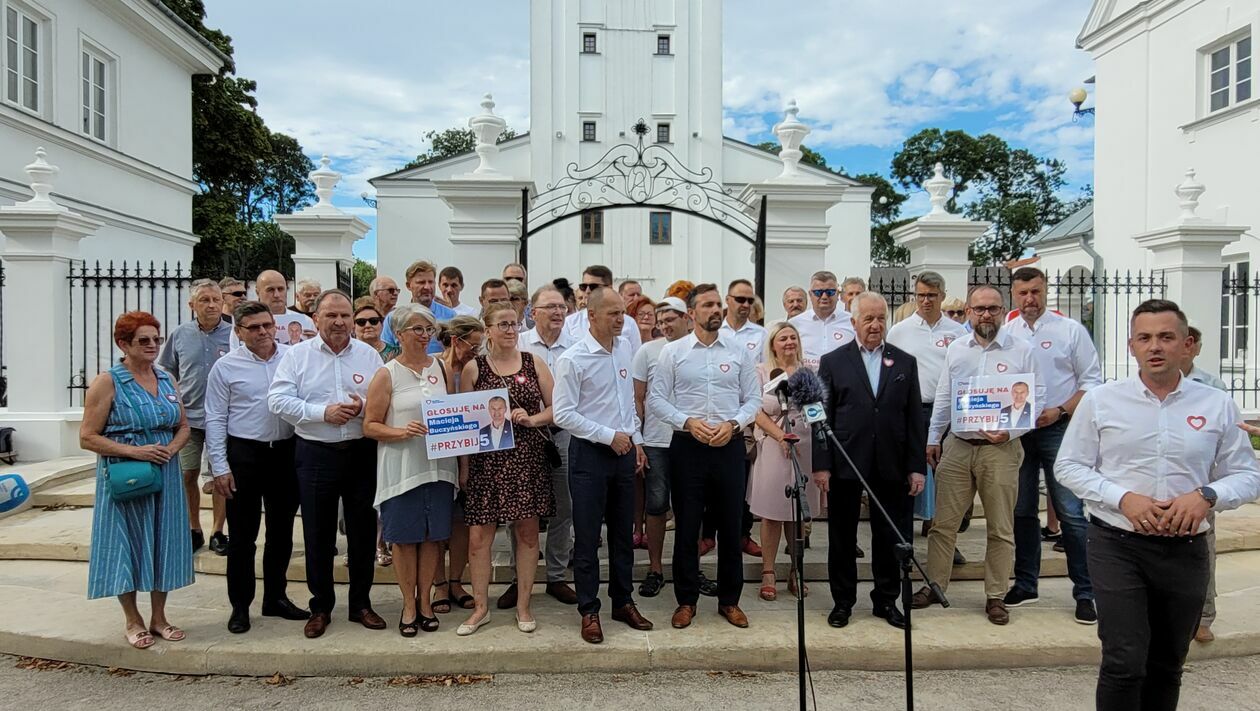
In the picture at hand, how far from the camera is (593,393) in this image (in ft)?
15.6

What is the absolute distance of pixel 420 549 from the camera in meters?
4.79

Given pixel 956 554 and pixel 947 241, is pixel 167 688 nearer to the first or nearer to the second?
pixel 956 554

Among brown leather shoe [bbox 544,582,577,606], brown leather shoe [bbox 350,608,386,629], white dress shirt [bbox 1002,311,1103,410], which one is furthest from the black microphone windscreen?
brown leather shoe [bbox 350,608,386,629]

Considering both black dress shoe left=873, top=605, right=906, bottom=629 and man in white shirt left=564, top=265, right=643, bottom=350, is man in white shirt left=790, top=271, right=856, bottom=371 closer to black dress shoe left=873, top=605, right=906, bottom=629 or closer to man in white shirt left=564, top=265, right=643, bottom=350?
man in white shirt left=564, top=265, right=643, bottom=350

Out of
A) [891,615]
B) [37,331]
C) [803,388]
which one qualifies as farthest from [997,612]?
[37,331]

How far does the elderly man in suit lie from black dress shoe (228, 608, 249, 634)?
3656mm

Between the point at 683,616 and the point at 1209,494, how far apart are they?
2.86 metres

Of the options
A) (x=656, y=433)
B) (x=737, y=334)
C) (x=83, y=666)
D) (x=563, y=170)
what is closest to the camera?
(x=83, y=666)

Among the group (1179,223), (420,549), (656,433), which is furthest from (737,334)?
(1179,223)

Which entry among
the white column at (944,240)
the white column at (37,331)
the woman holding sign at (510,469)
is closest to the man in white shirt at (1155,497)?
the woman holding sign at (510,469)

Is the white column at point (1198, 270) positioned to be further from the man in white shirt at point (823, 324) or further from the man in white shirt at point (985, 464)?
the man in white shirt at point (985, 464)

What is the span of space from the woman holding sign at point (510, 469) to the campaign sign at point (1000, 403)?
8.76 feet

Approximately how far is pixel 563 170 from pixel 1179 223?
2034 centimetres

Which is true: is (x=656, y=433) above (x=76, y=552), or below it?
above
